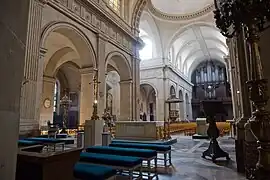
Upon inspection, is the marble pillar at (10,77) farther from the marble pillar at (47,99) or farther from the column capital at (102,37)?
the marble pillar at (47,99)

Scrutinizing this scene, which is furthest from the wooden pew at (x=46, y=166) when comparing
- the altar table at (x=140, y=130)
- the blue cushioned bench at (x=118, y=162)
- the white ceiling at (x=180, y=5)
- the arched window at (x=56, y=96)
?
the white ceiling at (x=180, y=5)

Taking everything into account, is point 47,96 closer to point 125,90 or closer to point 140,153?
point 125,90

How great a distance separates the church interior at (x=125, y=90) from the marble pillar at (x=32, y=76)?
0.11ft

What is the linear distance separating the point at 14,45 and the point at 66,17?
25.8ft

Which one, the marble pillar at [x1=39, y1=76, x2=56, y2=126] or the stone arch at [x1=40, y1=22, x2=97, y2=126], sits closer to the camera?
the stone arch at [x1=40, y1=22, x2=97, y2=126]

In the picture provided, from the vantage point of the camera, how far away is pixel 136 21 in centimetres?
1352

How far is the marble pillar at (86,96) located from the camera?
9320 millimetres

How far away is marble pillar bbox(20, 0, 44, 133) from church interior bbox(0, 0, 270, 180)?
0.11 feet

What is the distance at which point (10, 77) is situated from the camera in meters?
0.97

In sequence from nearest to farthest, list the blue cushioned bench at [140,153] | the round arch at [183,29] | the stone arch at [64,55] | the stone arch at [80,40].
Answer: the blue cushioned bench at [140,153], the stone arch at [80,40], the stone arch at [64,55], the round arch at [183,29]

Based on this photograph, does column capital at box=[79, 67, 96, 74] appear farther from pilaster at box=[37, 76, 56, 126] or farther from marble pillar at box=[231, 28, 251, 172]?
marble pillar at box=[231, 28, 251, 172]

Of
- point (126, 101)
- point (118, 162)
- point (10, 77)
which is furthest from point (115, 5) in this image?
point (10, 77)

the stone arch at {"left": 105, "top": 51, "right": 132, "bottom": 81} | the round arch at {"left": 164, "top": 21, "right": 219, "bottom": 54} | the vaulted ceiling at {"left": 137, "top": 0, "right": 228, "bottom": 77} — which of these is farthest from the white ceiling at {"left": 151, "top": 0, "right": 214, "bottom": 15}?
the stone arch at {"left": 105, "top": 51, "right": 132, "bottom": 81}

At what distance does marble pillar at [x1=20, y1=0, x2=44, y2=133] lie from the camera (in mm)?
5957
